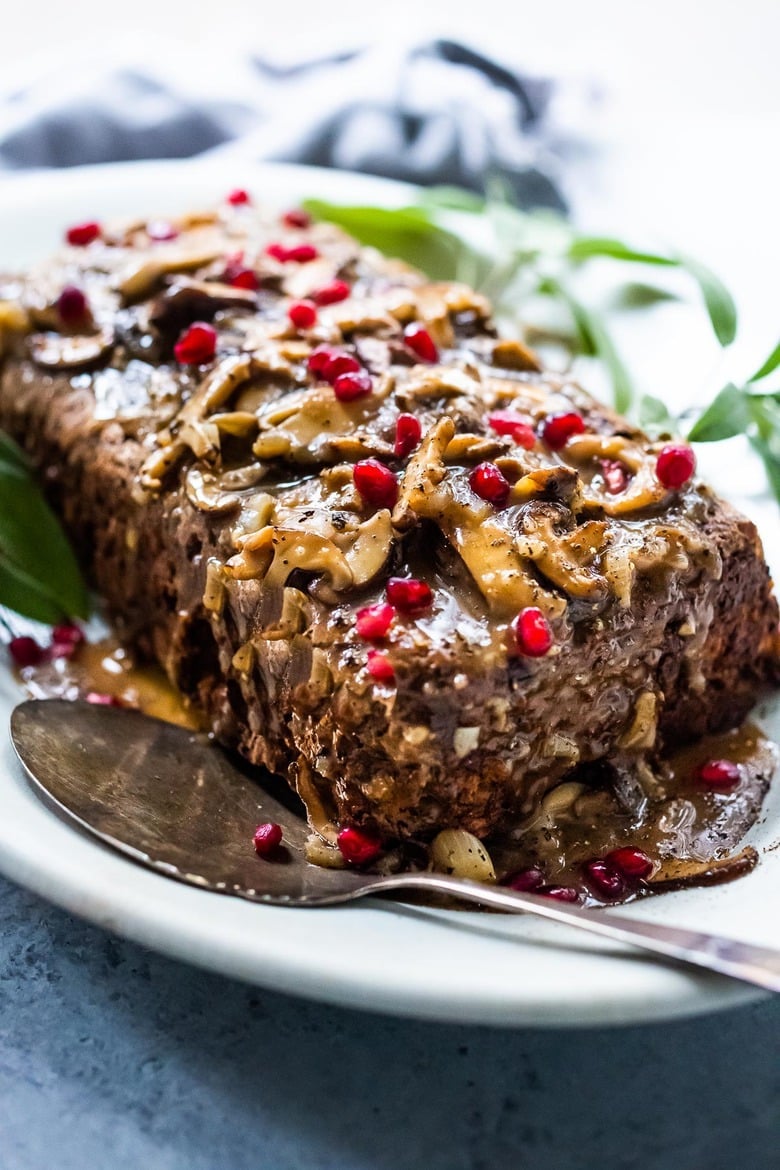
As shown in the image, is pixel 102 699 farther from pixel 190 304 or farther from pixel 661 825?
pixel 661 825

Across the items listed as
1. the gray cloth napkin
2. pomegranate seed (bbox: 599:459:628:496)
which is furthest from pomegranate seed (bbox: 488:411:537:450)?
the gray cloth napkin

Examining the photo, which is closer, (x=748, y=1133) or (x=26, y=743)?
Result: (x=748, y=1133)

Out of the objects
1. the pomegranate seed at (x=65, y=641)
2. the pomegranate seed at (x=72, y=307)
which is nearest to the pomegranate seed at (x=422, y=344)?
the pomegranate seed at (x=72, y=307)

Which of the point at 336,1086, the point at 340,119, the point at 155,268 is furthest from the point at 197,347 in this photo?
the point at 340,119

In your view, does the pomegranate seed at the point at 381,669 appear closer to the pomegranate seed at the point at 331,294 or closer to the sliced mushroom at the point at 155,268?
the pomegranate seed at the point at 331,294

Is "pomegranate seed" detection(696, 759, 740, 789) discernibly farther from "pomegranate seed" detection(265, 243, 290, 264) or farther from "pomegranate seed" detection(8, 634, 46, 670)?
"pomegranate seed" detection(265, 243, 290, 264)

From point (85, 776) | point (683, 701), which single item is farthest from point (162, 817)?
point (683, 701)

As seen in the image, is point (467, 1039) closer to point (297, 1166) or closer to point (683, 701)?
point (297, 1166)
